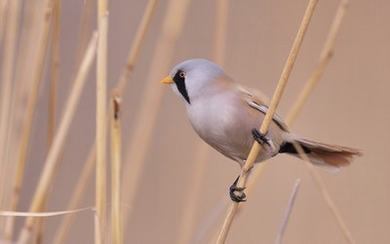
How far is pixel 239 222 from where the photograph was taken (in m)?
1.81

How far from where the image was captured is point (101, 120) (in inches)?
35.1

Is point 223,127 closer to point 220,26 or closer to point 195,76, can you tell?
point 195,76

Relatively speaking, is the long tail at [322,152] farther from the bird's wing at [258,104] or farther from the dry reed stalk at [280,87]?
the dry reed stalk at [280,87]

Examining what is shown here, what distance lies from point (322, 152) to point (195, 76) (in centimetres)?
20

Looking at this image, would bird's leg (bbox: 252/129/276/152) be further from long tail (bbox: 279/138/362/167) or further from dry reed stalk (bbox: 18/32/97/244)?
dry reed stalk (bbox: 18/32/97/244)

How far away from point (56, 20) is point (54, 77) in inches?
2.8

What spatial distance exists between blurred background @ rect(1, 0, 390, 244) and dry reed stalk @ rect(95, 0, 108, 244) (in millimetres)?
789

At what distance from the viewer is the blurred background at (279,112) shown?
5.79 feet

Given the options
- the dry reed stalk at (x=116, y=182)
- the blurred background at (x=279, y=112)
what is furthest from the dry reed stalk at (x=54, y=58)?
the blurred background at (x=279, y=112)

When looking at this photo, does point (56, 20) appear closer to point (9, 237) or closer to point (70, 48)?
point (9, 237)

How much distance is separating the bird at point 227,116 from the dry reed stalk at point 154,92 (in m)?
0.08

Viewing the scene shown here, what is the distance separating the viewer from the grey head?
3.35 feet

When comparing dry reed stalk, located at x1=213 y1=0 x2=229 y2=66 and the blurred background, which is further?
the blurred background

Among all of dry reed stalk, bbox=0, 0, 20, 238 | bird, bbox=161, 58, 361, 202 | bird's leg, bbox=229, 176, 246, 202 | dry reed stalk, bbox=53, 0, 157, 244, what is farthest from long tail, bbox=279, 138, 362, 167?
dry reed stalk, bbox=0, 0, 20, 238
